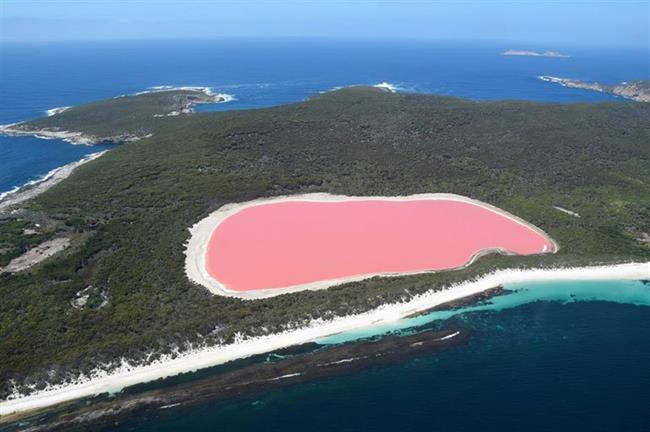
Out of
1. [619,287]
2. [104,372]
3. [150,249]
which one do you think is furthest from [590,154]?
[104,372]

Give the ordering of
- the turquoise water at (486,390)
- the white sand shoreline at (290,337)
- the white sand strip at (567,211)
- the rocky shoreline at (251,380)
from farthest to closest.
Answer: the white sand strip at (567,211), the white sand shoreline at (290,337), the rocky shoreline at (251,380), the turquoise water at (486,390)

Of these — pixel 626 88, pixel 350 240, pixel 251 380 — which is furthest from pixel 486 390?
pixel 626 88

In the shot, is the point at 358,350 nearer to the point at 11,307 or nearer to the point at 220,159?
the point at 11,307

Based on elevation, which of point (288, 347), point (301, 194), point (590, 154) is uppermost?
point (590, 154)

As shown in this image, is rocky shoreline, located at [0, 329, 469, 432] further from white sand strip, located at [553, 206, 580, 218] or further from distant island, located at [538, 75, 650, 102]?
distant island, located at [538, 75, 650, 102]

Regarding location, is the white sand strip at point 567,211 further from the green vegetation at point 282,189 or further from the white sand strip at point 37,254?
the white sand strip at point 37,254

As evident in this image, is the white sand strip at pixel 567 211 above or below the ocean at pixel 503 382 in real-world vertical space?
above

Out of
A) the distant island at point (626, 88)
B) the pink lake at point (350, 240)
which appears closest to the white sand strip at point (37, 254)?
the pink lake at point (350, 240)
